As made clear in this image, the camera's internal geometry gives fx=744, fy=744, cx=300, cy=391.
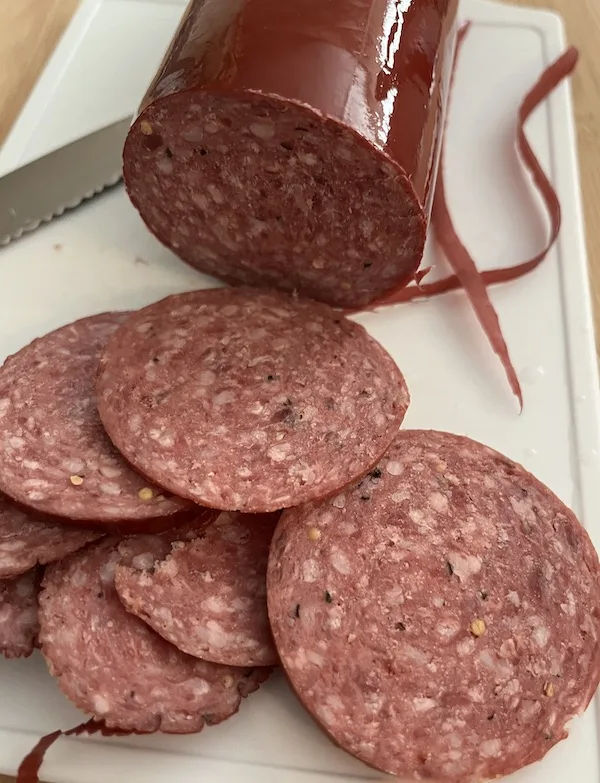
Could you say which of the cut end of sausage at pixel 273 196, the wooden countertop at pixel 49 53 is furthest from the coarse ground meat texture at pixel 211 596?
the wooden countertop at pixel 49 53

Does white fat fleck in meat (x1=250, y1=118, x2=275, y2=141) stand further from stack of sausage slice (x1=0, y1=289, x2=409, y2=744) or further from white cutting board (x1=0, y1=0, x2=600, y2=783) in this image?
white cutting board (x1=0, y1=0, x2=600, y2=783)

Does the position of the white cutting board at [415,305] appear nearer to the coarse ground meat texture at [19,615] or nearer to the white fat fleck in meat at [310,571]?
the coarse ground meat texture at [19,615]

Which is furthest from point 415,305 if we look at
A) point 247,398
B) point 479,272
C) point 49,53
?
point 49,53

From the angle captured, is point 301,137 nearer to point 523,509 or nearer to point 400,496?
point 400,496

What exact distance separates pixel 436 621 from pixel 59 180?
142cm

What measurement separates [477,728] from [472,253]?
116 centimetres

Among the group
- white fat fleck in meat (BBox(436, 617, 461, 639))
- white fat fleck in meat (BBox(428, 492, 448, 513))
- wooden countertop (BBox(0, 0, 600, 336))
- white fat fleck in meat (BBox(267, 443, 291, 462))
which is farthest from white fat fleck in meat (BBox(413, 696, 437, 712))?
wooden countertop (BBox(0, 0, 600, 336))

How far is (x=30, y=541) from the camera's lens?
1.28 meters

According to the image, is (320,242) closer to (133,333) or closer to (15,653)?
(133,333)

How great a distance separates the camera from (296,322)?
1.58 m

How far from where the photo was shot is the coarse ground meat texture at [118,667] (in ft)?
4.03

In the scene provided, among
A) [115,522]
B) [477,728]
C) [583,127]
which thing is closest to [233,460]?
[115,522]

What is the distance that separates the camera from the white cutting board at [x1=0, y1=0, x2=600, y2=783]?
1.28m

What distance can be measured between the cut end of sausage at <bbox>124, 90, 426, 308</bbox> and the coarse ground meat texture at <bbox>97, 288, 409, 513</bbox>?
0.12m
